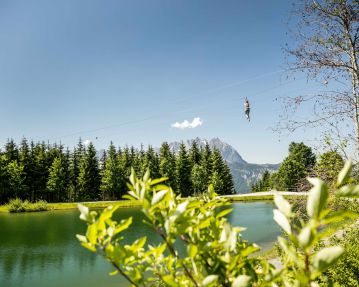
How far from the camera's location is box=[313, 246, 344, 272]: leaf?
2.85 feet

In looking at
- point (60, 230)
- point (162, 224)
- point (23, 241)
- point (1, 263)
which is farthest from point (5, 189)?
point (162, 224)

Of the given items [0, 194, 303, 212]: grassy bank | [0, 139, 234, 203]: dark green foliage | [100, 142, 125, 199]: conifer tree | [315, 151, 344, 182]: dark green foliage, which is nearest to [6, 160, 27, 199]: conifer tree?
[0, 139, 234, 203]: dark green foliage

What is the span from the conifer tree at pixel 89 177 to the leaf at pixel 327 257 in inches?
2925

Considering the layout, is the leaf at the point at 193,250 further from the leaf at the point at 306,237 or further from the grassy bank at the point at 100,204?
the grassy bank at the point at 100,204

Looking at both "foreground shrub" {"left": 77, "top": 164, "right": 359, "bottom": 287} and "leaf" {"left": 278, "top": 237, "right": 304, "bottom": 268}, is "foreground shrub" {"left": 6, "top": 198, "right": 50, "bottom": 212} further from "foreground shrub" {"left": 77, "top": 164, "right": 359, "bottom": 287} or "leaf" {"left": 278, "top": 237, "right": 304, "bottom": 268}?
Result: "leaf" {"left": 278, "top": 237, "right": 304, "bottom": 268}

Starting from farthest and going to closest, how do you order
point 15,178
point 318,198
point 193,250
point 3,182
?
point 3,182 < point 15,178 < point 193,250 < point 318,198

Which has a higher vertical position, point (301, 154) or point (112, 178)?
point (301, 154)

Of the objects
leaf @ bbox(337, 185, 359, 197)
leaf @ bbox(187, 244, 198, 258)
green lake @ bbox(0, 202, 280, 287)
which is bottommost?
green lake @ bbox(0, 202, 280, 287)

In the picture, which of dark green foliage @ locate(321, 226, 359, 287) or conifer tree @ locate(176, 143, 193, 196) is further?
conifer tree @ locate(176, 143, 193, 196)

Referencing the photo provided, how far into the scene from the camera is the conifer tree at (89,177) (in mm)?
72188

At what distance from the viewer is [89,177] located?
72.8 metres

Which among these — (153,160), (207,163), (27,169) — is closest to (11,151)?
(27,169)

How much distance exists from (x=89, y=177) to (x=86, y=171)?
1.49 metres

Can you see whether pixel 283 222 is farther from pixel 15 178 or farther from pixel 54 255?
pixel 15 178
